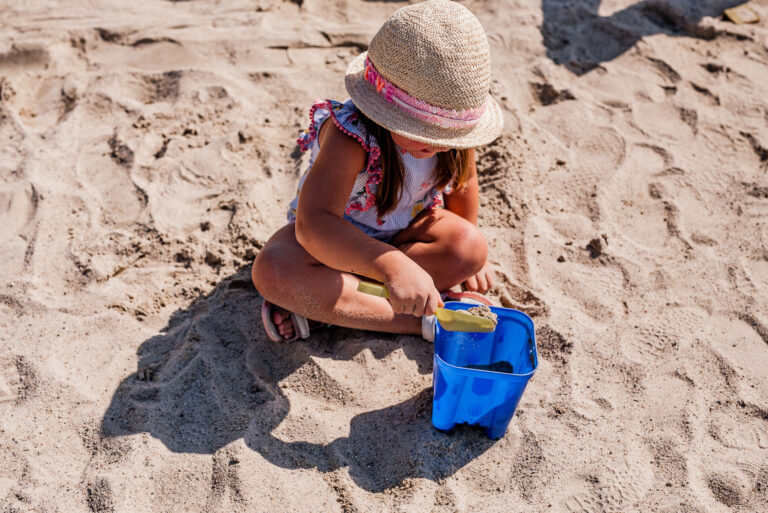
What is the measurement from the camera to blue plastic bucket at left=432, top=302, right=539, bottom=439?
5.18 feet

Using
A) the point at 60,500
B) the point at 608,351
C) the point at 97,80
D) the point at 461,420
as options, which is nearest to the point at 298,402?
the point at 461,420

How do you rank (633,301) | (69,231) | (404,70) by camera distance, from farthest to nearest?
(69,231), (633,301), (404,70)

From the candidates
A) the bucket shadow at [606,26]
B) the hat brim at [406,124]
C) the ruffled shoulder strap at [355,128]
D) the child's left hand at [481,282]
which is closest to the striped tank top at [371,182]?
the ruffled shoulder strap at [355,128]

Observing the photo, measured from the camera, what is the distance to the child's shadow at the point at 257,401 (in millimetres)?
1691

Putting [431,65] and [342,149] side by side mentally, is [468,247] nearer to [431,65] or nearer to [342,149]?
[342,149]

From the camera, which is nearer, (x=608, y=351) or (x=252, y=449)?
(x=252, y=449)

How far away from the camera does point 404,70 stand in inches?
58.7

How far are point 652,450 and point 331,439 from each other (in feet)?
2.76

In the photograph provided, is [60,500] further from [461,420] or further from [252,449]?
[461,420]

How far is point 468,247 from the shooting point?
6.54 feet

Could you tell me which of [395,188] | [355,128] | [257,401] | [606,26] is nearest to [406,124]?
[355,128]

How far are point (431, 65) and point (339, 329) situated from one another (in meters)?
0.91

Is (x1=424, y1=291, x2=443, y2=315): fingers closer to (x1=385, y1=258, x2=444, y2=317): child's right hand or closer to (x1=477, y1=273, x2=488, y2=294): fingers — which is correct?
(x1=385, y1=258, x2=444, y2=317): child's right hand

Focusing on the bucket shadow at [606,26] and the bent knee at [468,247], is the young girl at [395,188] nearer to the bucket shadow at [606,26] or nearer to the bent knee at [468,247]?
the bent knee at [468,247]
